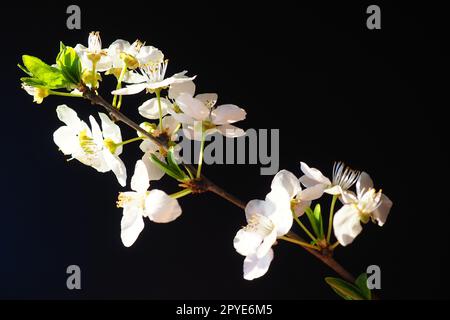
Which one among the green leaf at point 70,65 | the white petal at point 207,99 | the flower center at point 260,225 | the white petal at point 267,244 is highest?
the green leaf at point 70,65

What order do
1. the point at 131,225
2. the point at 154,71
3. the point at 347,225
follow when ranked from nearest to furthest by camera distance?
the point at 347,225 < the point at 131,225 < the point at 154,71

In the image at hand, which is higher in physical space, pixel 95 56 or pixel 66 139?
pixel 95 56

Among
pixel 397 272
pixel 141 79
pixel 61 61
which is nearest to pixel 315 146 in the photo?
pixel 397 272

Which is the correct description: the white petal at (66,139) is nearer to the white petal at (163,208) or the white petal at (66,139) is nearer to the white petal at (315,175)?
the white petal at (163,208)

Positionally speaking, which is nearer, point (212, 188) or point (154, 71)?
point (212, 188)

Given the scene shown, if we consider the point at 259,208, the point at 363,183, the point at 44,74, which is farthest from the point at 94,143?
the point at 363,183

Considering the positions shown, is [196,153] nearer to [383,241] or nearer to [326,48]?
[326,48]

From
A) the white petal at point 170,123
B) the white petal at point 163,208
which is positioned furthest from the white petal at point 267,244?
the white petal at point 170,123

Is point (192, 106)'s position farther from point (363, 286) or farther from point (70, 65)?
point (363, 286)
